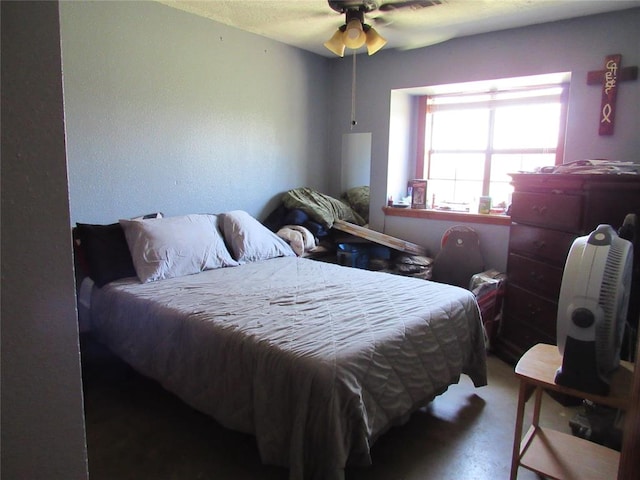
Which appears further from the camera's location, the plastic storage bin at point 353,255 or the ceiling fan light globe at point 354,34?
the plastic storage bin at point 353,255

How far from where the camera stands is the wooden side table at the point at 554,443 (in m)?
1.49

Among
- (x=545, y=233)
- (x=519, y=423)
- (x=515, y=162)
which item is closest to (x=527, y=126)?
(x=515, y=162)

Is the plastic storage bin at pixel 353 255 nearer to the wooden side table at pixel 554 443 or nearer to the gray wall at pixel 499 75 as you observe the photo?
the gray wall at pixel 499 75

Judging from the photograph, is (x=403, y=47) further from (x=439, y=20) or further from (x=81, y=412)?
(x=81, y=412)

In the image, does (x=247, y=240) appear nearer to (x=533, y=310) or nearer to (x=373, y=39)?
(x=373, y=39)

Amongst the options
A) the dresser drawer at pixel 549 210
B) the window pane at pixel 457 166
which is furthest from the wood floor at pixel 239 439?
the window pane at pixel 457 166

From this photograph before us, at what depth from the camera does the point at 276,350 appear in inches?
67.9

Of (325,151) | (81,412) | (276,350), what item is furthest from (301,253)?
(81,412)

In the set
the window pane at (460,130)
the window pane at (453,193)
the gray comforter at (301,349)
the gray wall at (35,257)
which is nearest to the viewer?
the gray wall at (35,257)

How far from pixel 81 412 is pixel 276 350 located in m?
1.12

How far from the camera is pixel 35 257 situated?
56 centimetres

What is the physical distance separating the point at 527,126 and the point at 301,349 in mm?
3091

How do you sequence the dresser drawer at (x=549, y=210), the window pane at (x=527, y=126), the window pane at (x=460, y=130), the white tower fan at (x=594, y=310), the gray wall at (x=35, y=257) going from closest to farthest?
the gray wall at (x=35, y=257) → the white tower fan at (x=594, y=310) → the dresser drawer at (x=549, y=210) → the window pane at (x=527, y=126) → the window pane at (x=460, y=130)

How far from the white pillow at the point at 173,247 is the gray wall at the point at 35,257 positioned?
2.11 meters
